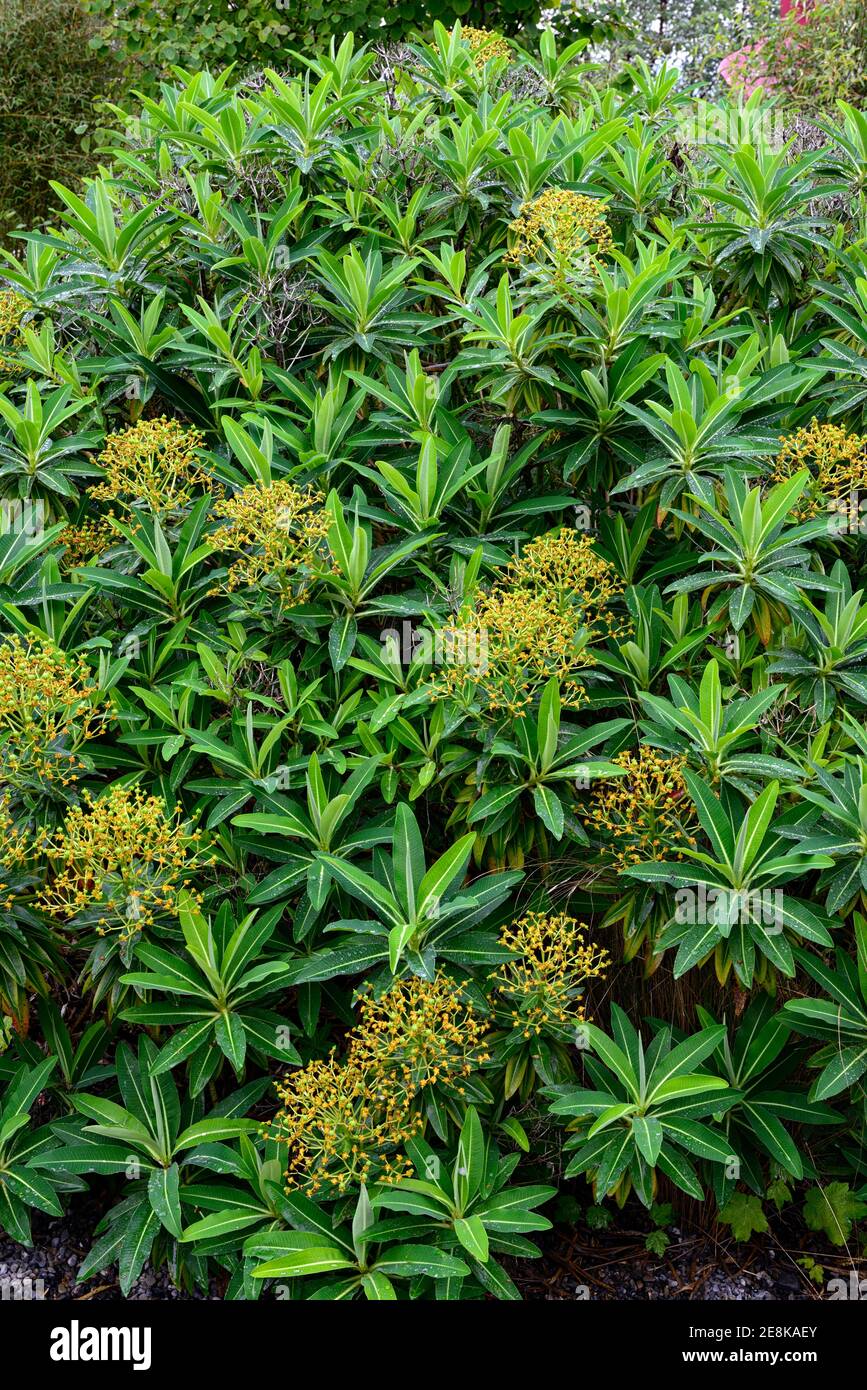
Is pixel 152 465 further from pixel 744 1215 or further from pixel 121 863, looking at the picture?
pixel 744 1215

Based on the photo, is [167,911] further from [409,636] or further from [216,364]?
[216,364]

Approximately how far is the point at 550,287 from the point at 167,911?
2.16 m

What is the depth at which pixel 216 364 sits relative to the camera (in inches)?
148

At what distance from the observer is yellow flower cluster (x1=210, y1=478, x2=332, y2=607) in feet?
10.2

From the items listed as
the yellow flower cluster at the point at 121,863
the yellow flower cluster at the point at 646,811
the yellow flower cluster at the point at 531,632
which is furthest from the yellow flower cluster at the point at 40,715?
the yellow flower cluster at the point at 646,811

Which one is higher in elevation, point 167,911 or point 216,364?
point 216,364

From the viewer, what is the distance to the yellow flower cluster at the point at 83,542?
3.69m

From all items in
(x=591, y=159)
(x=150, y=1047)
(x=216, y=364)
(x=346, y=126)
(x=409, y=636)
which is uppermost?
(x=346, y=126)

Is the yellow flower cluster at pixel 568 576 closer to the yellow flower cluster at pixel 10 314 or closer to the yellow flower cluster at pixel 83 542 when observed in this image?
the yellow flower cluster at pixel 83 542

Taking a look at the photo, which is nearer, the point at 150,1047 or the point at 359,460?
the point at 150,1047

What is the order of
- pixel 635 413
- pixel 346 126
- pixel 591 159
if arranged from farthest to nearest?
pixel 346 126
pixel 591 159
pixel 635 413

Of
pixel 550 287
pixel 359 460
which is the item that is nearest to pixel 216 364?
pixel 359 460

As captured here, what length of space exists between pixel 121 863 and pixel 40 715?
19.1 inches
